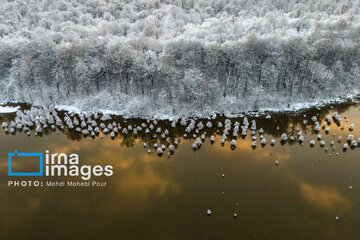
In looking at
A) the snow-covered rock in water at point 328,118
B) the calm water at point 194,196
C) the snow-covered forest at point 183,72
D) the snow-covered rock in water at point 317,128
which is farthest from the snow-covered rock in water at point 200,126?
the snow-covered rock in water at point 328,118

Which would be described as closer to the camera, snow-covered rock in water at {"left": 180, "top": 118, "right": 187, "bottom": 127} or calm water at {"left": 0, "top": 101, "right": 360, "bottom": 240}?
calm water at {"left": 0, "top": 101, "right": 360, "bottom": 240}

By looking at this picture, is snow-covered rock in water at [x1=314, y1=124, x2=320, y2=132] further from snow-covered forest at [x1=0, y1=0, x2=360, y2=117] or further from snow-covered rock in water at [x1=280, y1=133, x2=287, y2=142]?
snow-covered forest at [x1=0, y1=0, x2=360, y2=117]

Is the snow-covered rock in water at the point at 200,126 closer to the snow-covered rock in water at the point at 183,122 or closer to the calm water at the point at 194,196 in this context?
the snow-covered rock in water at the point at 183,122

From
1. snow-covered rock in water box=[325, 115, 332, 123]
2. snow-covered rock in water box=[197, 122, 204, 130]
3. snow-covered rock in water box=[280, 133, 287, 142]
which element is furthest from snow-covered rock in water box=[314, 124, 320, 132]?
snow-covered rock in water box=[197, 122, 204, 130]

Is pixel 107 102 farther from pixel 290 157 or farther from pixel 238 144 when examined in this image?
pixel 290 157

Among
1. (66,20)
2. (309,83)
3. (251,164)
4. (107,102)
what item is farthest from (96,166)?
(66,20)

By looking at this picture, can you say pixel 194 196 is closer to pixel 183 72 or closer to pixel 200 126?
pixel 200 126

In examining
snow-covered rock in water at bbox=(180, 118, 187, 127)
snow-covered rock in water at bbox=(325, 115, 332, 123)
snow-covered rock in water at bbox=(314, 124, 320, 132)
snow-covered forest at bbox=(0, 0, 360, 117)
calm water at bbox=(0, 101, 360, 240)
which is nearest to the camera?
calm water at bbox=(0, 101, 360, 240)

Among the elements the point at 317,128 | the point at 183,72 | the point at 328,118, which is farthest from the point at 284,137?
the point at 183,72

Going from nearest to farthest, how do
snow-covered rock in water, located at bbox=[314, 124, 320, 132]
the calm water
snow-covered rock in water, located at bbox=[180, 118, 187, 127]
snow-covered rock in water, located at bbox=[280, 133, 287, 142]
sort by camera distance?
the calm water, snow-covered rock in water, located at bbox=[280, 133, 287, 142], snow-covered rock in water, located at bbox=[314, 124, 320, 132], snow-covered rock in water, located at bbox=[180, 118, 187, 127]
